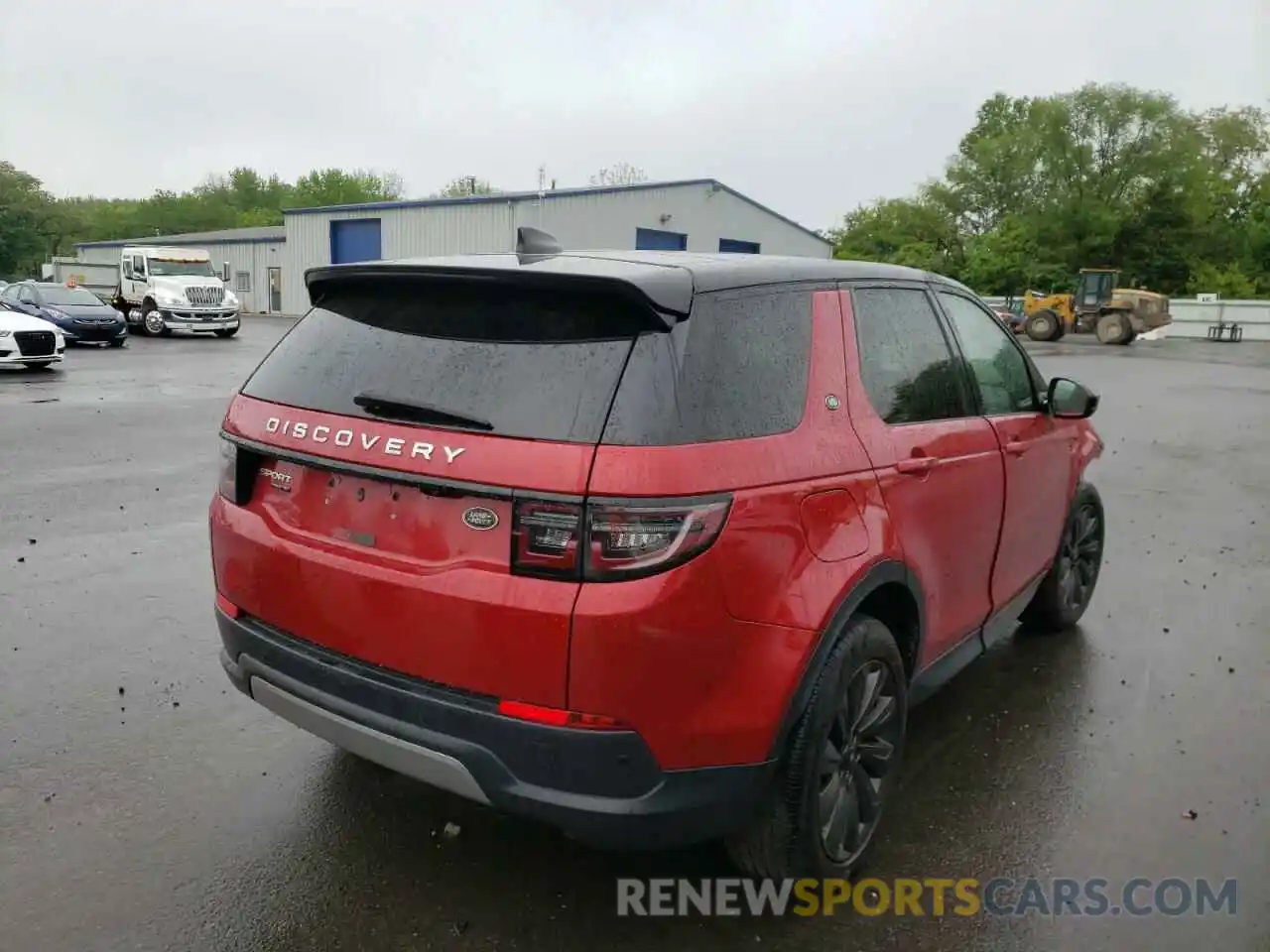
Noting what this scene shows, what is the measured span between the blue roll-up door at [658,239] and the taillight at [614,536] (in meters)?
33.0

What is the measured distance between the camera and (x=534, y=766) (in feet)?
7.61

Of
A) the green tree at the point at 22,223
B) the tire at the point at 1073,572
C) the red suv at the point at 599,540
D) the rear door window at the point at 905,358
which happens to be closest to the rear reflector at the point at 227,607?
the red suv at the point at 599,540

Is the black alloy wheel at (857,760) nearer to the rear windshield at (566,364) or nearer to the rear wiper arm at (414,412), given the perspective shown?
the rear windshield at (566,364)

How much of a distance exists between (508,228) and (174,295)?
36.0 ft

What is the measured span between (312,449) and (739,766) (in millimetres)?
1430

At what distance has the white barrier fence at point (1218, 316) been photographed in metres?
51.2

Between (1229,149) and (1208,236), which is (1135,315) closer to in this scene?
(1208,236)

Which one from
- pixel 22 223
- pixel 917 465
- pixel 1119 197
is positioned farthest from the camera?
pixel 22 223

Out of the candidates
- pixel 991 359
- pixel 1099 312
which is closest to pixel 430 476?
pixel 991 359

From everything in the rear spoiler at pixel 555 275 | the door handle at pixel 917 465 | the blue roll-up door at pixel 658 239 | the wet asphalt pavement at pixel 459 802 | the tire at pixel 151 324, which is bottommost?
the tire at pixel 151 324

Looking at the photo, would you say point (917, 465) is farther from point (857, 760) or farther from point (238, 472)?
point (238, 472)

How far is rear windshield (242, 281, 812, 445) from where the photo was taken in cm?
234

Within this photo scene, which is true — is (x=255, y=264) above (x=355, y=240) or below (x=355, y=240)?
below

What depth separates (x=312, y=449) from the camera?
8.80 feet
